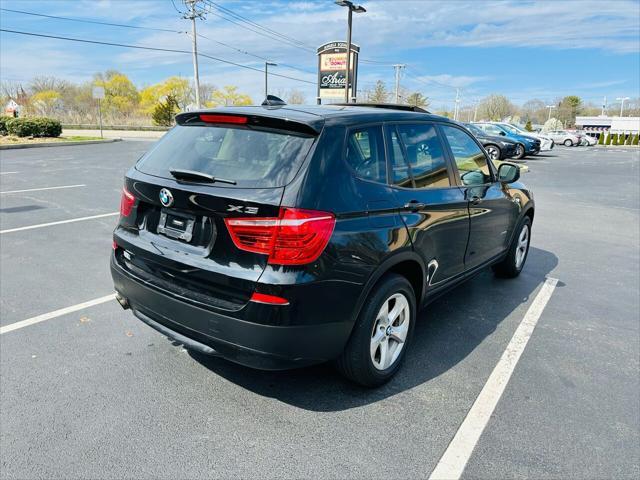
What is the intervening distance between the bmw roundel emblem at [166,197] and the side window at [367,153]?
3.49 ft

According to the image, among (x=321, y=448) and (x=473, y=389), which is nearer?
(x=321, y=448)

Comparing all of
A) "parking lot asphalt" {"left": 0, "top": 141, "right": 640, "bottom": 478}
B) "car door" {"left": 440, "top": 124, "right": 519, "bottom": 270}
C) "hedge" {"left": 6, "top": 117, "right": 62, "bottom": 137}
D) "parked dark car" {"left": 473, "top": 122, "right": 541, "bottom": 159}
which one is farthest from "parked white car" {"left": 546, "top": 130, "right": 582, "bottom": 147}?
"car door" {"left": 440, "top": 124, "right": 519, "bottom": 270}

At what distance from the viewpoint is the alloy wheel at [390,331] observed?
9.64 feet

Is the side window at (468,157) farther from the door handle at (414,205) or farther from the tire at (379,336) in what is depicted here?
the tire at (379,336)

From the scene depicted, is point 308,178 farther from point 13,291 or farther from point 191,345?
point 13,291

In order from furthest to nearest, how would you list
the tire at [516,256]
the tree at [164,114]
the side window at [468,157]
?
the tree at [164,114] → the tire at [516,256] → the side window at [468,157]

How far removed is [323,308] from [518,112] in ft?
433

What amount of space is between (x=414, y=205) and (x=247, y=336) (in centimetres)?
142

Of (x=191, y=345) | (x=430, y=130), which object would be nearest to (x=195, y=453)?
(x=191, y=345)

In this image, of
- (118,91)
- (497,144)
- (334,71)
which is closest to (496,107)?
(118,91)

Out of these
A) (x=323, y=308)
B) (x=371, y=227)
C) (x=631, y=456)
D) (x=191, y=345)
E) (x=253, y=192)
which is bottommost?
(x=631, y=456)

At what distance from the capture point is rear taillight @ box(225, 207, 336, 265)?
2.34m

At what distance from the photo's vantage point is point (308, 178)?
7.97 ft

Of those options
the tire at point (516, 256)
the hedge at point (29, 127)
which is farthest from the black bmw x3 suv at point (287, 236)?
the hedge at point (29, 127)
